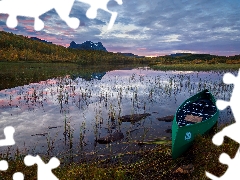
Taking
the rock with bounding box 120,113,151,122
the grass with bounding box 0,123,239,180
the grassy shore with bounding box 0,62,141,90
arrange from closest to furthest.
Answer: the grass with bounding box 0,123,239,180 → the rock with bounding box 120,113,151,122 → the grassy shore with bounding box 0,62,141,90

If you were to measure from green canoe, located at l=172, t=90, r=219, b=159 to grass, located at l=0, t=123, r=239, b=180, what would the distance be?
47cm

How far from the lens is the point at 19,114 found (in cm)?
1906

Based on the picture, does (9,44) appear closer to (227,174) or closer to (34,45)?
(34,45)

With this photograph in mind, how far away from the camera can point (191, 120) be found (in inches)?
530

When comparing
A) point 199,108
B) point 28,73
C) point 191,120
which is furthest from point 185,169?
point 28,73

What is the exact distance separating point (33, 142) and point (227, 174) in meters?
10.4

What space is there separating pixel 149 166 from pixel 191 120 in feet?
14.1

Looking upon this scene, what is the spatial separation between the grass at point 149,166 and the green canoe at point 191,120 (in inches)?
18.4

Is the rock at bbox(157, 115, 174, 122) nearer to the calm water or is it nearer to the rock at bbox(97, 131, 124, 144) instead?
the calm water

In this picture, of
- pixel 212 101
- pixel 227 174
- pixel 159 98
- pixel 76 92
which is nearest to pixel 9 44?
pixel 76 92

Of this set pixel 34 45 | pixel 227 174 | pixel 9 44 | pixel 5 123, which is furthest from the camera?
pixel 34 45

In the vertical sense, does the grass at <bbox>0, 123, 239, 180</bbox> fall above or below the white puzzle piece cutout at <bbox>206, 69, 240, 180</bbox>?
below

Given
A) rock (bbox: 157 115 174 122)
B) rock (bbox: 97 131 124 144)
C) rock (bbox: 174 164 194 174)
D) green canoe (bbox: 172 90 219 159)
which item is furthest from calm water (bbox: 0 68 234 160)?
rock (bbox: 174 164 194 174)

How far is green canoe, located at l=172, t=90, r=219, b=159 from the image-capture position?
10734 millimetres
